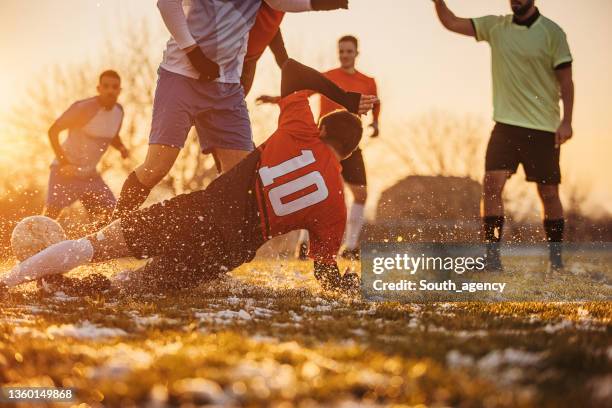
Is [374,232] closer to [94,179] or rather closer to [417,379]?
[94,179]

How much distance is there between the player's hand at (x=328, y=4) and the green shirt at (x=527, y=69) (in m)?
2.32

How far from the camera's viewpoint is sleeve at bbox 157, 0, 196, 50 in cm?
470

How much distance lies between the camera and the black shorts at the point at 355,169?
8.09 m

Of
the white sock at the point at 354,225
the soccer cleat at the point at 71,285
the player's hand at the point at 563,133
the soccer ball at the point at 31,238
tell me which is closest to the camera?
the soccer cleat at the point at 71,285

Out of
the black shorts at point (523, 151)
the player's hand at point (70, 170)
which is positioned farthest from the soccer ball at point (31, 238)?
the black shorts at point (523, 151)

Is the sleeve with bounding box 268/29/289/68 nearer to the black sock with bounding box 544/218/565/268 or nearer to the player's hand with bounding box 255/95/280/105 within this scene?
the player's hand with bounding box 255/95/280/105

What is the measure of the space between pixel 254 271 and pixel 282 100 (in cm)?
256

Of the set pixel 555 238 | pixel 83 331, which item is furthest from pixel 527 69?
pixel 83 331

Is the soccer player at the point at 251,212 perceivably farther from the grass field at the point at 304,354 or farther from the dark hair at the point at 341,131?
the grass field at the point at 304,354

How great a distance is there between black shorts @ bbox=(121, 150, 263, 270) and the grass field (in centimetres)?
49

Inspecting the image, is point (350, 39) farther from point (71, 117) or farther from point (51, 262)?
point (51, 262)

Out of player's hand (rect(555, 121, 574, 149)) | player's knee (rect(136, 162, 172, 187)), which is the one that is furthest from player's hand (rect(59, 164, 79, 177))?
player's hand (rect(555, 121, 574, 149))

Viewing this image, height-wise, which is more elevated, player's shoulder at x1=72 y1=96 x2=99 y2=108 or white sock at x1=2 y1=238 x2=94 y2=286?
player's shoulder at x1=72 y1=96 x2=99 y2=108

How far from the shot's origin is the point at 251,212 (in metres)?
4.28
